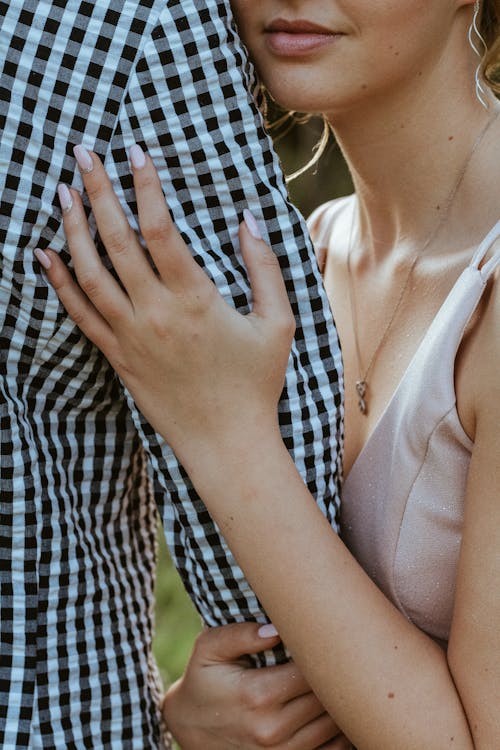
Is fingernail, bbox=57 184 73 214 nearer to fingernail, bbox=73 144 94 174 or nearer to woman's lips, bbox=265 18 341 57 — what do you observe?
fingernail, bbox=73 144 94 174

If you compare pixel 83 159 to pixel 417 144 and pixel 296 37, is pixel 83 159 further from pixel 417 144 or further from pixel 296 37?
pixel 417 144

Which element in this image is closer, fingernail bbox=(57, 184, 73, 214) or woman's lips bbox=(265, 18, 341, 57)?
fingernail bbox=(57, 184, 73, 214)

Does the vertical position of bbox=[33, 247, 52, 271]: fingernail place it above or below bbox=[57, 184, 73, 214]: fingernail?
below

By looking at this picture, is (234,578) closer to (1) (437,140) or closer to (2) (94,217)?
(2) (94,217)

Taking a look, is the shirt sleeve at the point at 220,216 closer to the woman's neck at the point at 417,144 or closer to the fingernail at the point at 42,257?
the fingernail at the point at 42,257

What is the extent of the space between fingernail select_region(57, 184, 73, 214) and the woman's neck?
722mm

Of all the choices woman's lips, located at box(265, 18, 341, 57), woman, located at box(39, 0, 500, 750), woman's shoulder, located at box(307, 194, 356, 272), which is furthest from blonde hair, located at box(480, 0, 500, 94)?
woman's shoulder, located at box(307, 194, 356, 272)

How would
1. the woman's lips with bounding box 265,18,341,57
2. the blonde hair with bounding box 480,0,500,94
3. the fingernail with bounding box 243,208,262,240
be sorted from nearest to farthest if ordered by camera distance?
the fingernail with bounding box 243,208,262,240
the woman's lips with bounding box 265,18,341,57
the blonde hair with bounding box 480,0,500,94

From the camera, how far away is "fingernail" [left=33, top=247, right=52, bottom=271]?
1.28 m

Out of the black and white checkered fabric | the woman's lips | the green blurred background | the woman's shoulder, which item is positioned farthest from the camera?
the green blurred background

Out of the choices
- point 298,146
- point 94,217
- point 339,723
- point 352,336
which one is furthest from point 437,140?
point 298,146

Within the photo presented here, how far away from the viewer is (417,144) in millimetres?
1816

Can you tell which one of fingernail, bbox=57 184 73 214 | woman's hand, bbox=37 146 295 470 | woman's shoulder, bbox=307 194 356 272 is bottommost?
woman's shoulder, bbox=307 194 356 272

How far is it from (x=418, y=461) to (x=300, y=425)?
23 centimetres
